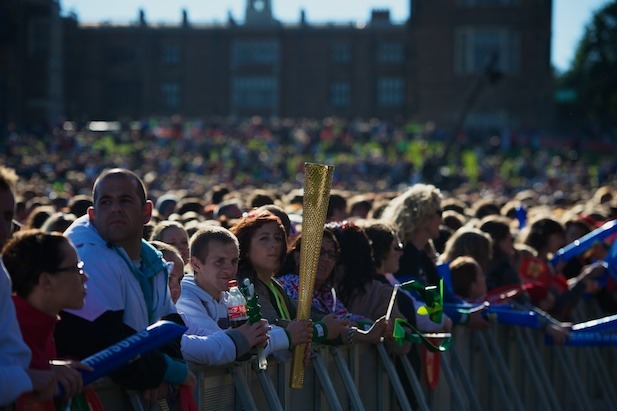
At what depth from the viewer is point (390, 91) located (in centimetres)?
8800

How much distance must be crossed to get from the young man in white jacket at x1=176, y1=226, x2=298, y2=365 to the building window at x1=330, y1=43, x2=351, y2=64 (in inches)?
3219

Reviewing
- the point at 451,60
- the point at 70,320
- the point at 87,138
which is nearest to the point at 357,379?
the point at 70,320

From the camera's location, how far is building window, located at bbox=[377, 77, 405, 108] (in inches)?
3450

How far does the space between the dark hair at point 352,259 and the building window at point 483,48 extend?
7074 centimetres

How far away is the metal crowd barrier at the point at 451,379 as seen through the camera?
22.5 feet

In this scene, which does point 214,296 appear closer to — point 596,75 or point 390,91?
point 390,91

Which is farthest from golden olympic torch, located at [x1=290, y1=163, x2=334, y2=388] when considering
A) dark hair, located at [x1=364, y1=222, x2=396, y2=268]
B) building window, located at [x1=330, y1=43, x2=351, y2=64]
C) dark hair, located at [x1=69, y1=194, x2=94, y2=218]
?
building window, located at [x1=330, y1=43, x2=351, y2=64]

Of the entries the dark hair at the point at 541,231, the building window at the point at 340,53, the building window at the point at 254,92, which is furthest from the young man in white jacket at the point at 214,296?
the building window at the point at 254,92

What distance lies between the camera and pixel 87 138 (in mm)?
57375

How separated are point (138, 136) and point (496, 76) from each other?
64.8 ft

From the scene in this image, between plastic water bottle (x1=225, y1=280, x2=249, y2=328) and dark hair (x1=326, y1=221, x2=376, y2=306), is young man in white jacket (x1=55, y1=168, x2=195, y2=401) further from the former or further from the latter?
dark hair (x1=326, y1=221, x2=376, y2=306)

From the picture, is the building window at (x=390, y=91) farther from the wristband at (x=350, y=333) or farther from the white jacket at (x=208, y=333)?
the white jacket at (x=208, y=333)

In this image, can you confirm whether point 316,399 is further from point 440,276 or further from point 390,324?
point 440,276

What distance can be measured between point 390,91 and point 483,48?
959cm
